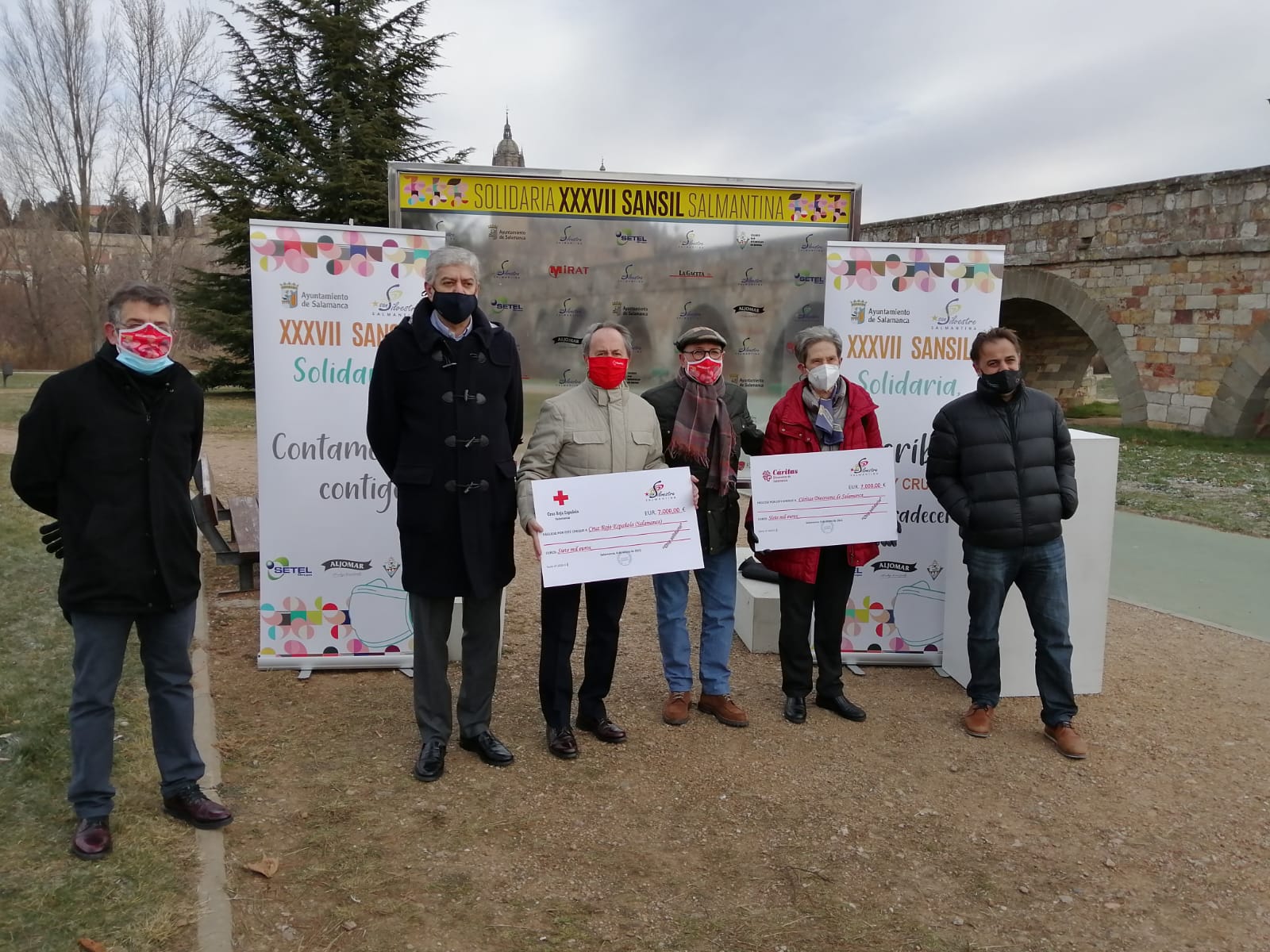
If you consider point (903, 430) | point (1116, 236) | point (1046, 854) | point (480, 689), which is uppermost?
point (1116, 236)

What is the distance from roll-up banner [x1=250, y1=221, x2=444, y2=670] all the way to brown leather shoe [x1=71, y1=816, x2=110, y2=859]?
77.9 inches

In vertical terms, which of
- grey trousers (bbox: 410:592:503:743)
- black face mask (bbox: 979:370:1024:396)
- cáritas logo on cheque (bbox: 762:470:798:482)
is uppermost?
black face mask (bbox: 979:370:1024:396)

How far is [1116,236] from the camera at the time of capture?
639 inches

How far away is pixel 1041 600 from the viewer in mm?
4289

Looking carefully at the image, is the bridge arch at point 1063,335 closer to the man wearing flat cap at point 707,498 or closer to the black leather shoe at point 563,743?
the man wearing flat cap at point 707,498

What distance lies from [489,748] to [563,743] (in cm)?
33

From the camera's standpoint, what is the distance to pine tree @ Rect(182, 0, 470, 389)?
2152 centimetres

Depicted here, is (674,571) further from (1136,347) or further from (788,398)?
(1136,347)

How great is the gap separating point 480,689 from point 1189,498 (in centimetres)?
923

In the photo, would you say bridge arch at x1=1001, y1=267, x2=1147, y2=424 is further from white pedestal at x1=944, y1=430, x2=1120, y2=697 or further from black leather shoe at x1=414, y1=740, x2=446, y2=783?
black leather shoe at x1=414, y1=740, x2=446, y2=783

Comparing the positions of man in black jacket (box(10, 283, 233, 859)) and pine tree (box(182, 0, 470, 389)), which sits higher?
pine tree (box(182, 0, 470, 389))

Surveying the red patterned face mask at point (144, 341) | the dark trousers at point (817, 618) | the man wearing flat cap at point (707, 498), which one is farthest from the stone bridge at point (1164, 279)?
the red patterned face mask at point (144, 341)

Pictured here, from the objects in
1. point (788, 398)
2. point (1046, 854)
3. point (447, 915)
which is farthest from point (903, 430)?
point (447, 915)

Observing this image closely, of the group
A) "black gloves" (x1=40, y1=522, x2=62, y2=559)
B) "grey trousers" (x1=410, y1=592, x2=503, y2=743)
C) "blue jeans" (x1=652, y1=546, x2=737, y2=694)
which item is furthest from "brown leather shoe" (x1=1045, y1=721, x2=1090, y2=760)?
"black gloves" (x1=40, y1=522, x2=62, y2=559)
